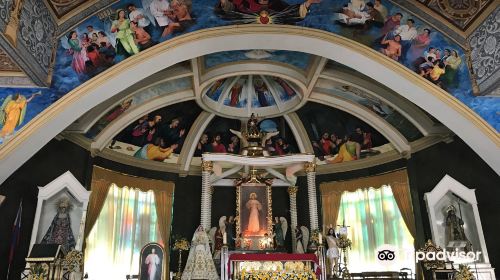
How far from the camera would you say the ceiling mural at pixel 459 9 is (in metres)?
7.70

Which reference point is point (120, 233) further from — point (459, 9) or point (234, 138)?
point (459, 9)

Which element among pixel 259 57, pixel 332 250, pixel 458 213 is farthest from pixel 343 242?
pixel 259 57

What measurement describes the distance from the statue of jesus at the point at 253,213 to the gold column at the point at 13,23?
30.5 ft

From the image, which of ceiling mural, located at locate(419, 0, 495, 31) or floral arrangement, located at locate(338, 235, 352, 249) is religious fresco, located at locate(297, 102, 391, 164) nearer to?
floral arrangement, located at locate(338, 235, 352, 249)

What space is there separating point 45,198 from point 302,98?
8.29 meters

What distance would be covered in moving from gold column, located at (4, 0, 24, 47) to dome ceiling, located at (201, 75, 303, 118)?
7.19 m

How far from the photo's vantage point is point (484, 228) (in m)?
9.98

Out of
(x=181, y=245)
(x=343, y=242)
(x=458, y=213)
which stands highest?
(x=458, y=213)

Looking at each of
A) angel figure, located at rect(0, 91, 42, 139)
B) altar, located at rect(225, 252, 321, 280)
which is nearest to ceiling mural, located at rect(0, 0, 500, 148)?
angel figure, located at rect(0, 91, 42, 139)

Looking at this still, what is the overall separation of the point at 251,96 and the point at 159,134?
3.66m

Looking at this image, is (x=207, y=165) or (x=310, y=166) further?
(x=310, y=166)

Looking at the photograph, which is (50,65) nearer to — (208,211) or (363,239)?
(208,211)

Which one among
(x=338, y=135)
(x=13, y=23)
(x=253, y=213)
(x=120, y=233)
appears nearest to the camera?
(x=13, y=23)

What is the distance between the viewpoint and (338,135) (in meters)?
14.1
